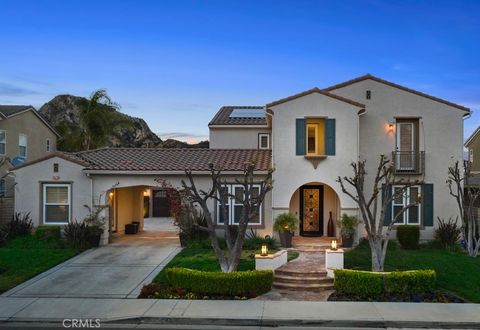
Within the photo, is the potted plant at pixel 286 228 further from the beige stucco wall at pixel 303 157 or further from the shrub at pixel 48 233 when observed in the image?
the shrub at pixel 48 233

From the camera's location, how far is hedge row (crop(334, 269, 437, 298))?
12383 mm

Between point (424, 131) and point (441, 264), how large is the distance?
7011 millimetres

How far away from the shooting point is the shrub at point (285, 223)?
18.5 meters

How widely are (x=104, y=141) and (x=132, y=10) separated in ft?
72.3

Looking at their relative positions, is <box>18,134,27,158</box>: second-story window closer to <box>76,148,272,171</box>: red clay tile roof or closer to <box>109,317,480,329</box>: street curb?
A: <box>76,148,272,171</box>: red clay tile roof

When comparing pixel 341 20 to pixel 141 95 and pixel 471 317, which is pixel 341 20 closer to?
pixel 471 317

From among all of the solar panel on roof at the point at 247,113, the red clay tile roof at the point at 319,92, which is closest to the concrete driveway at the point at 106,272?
the red clay tile roof at the point at 319,92

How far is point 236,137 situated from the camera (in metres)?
27.4

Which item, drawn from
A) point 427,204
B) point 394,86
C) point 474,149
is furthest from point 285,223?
point 474,149

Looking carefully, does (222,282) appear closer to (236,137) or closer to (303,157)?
(303,157)

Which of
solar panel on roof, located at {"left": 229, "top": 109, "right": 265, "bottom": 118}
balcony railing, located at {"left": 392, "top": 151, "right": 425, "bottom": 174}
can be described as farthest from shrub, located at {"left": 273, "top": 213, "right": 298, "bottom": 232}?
solar panel on roof, located at {"left": 229, "top": 109, "right": 265, "bottom": 118}

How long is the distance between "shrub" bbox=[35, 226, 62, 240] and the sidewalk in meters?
6.84

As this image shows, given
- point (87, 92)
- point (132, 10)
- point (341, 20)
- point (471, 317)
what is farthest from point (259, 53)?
point (87, 92)

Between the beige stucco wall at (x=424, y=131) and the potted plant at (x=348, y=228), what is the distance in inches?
91.2
